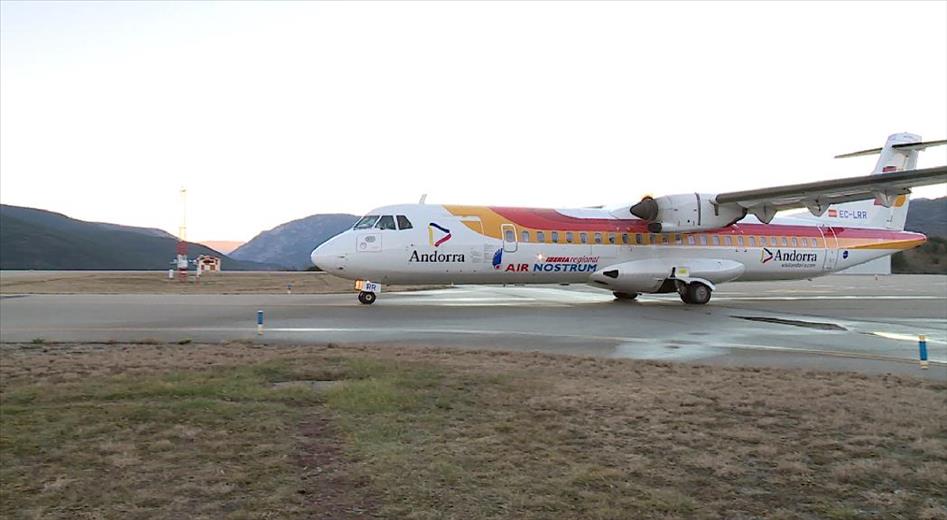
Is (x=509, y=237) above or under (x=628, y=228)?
under

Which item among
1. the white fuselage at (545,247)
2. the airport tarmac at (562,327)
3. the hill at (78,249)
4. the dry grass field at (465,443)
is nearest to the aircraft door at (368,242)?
the white fuselage at (545,247)

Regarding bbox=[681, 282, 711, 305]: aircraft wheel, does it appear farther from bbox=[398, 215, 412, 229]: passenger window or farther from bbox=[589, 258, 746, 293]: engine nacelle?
bbox=[398, 215, 412, 229]: passenger window

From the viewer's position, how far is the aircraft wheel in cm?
2153

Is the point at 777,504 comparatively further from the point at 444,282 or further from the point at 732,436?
the point at 444,282

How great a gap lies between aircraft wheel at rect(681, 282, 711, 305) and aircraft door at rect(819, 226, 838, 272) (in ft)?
23.3

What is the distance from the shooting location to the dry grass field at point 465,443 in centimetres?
381

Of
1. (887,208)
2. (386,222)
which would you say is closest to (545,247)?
(386,222)

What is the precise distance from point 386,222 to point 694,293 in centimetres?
1092

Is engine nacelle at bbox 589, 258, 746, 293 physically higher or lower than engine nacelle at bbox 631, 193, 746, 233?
lower

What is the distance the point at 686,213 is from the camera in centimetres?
2178

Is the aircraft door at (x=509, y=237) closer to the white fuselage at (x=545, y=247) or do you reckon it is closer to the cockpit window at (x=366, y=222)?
the white fuselage at (x=545, y=247)

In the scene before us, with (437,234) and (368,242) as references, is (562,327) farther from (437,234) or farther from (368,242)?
(368,242)

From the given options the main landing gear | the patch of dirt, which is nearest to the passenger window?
the main landing gear

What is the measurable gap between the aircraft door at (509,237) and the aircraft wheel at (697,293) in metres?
6.48
